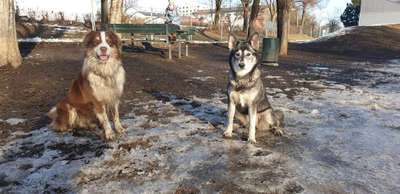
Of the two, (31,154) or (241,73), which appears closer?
(31,154)

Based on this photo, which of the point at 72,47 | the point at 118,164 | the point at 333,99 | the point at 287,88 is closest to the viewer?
the point at 118,164

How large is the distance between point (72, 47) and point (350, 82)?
11962 millimetres

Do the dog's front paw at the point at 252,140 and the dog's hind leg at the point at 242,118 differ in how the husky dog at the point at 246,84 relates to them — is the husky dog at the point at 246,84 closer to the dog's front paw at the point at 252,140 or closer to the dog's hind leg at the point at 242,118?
the dog's front paw at the point at 252,140

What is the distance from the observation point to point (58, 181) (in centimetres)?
377

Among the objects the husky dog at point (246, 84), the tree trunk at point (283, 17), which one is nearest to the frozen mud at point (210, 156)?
the husky dog at point (246, 84)

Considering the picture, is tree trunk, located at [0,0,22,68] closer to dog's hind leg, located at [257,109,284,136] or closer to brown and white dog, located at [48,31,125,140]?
brown and white dog, located at [48,31,125,140]

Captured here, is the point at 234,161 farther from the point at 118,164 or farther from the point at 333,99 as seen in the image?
the point at 333,99

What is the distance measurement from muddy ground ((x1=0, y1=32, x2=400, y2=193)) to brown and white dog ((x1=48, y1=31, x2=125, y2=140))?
0.78 feet

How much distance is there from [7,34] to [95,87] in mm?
5879

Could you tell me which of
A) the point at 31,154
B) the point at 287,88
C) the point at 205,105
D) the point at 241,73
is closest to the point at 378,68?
the point at 287,88

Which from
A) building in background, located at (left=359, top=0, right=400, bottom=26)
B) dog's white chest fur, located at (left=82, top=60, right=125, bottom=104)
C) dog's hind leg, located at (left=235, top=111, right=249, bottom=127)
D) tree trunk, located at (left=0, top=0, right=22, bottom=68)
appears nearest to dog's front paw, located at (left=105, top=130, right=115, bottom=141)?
dog's white chest fur, located at (left=82, top=60, right=125, bottom=104)

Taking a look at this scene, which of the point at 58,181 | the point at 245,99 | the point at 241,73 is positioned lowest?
the point at 58,181

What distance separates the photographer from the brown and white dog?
4.96m

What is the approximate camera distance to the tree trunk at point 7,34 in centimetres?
928
